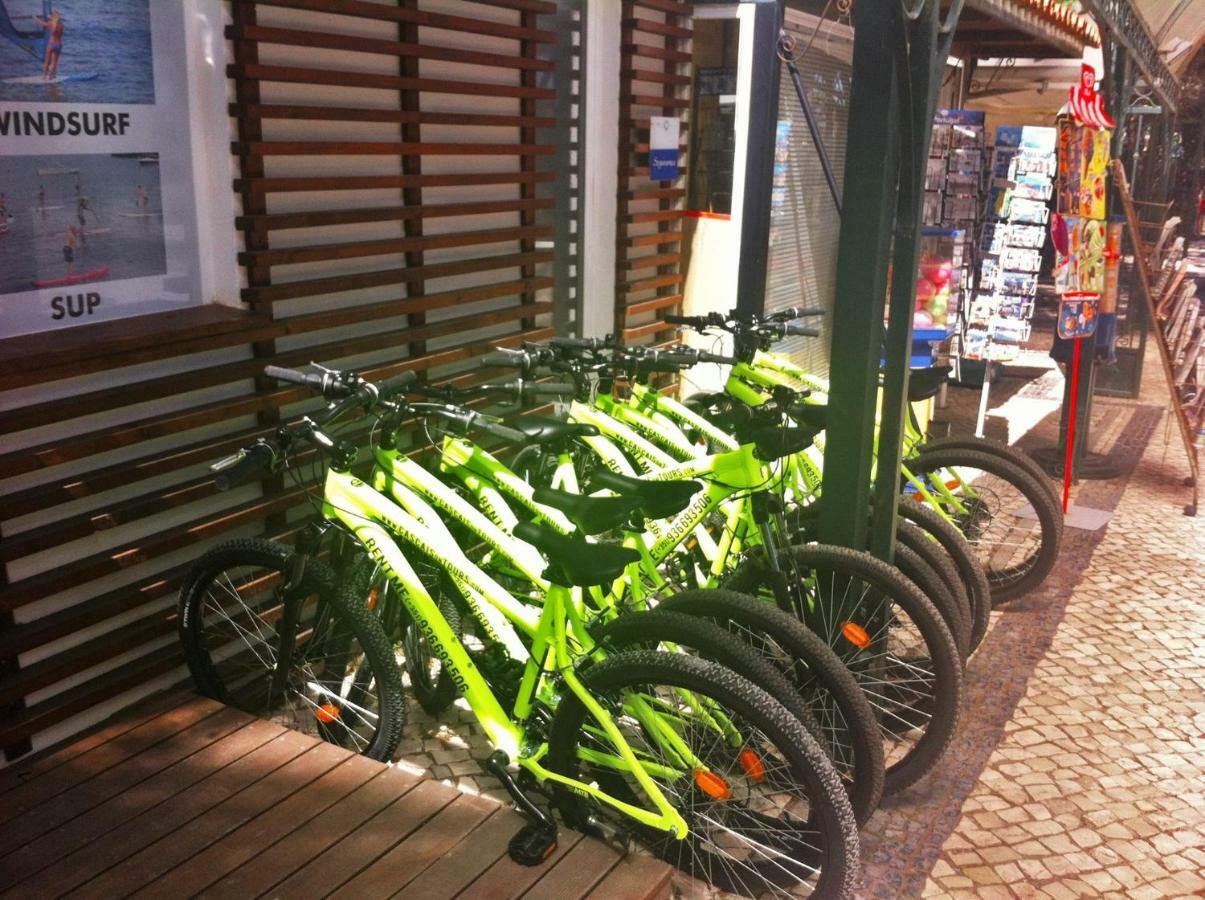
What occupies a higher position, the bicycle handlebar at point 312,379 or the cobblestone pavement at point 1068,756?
the bicycle handlebar at point 312,379

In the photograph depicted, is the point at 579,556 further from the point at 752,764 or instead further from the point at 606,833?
the point at 606,833

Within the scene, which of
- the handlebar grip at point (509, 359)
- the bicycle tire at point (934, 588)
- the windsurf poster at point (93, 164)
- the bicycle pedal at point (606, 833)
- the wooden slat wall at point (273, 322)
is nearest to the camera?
the bicycle pedal at point (606, 833)

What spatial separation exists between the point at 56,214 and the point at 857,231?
7.86 ft

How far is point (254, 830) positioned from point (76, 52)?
2.26 metres

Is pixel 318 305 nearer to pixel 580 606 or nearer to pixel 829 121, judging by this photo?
pixel 580 606

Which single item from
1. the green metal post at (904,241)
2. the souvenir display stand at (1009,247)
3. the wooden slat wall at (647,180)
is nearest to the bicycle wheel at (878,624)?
the green metal post at (904,241)

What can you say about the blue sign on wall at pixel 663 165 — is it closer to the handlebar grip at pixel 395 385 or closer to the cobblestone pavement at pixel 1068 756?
the cobblestone pavement at pixel 1068 756

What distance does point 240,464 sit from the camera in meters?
3.04

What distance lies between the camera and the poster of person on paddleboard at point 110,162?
331cm

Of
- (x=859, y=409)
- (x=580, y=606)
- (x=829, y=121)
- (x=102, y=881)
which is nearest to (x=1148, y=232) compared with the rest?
(x=829, y=121)

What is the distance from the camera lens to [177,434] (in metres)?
3.81

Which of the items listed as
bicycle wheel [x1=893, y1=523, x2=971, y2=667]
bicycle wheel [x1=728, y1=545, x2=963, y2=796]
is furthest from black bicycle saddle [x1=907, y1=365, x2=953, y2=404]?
bicycle wheel [x1=728, y1=545, x2=963, y2=796]

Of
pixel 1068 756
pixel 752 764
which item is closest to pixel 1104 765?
pixel 1068 756

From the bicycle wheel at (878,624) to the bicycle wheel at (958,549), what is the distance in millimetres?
564
